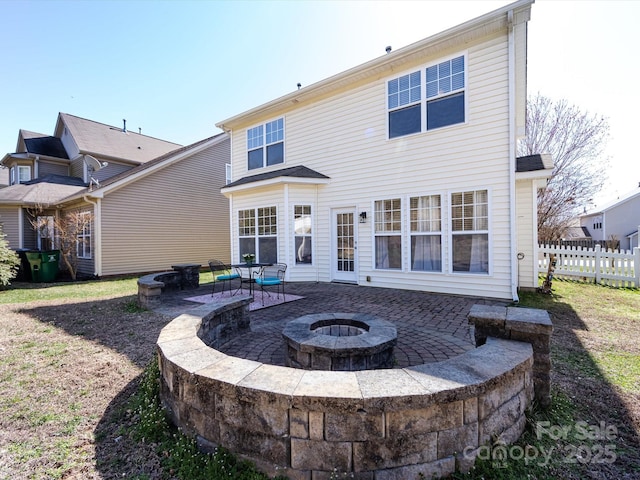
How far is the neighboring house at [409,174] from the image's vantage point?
6484mm

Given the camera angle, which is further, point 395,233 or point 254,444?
point 395,233

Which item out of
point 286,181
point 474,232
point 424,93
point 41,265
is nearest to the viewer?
point 474,232

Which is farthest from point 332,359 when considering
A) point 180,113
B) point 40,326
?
point 180,113

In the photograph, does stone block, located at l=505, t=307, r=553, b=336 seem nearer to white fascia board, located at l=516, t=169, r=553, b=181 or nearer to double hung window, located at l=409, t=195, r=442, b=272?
double hung window, located at l=409, t=195, r=442, b=272

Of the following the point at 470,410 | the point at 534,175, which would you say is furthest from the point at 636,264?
the point at 470,410

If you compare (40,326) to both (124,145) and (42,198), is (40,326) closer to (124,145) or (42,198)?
(42,198)

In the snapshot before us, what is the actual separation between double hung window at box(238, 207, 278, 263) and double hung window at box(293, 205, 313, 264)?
2.39 feet

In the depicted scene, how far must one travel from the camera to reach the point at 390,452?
5.67 feet

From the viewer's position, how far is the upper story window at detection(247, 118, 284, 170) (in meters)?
10.3

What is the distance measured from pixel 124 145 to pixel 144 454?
59.6ft

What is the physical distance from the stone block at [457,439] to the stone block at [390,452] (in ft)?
0.35

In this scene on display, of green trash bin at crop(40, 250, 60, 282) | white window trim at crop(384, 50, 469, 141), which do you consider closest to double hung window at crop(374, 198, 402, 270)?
white window trim at crop(384, 50, 469, 141)

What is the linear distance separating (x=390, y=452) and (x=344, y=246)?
7310 mm

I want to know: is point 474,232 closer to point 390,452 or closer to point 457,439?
point 457,439
